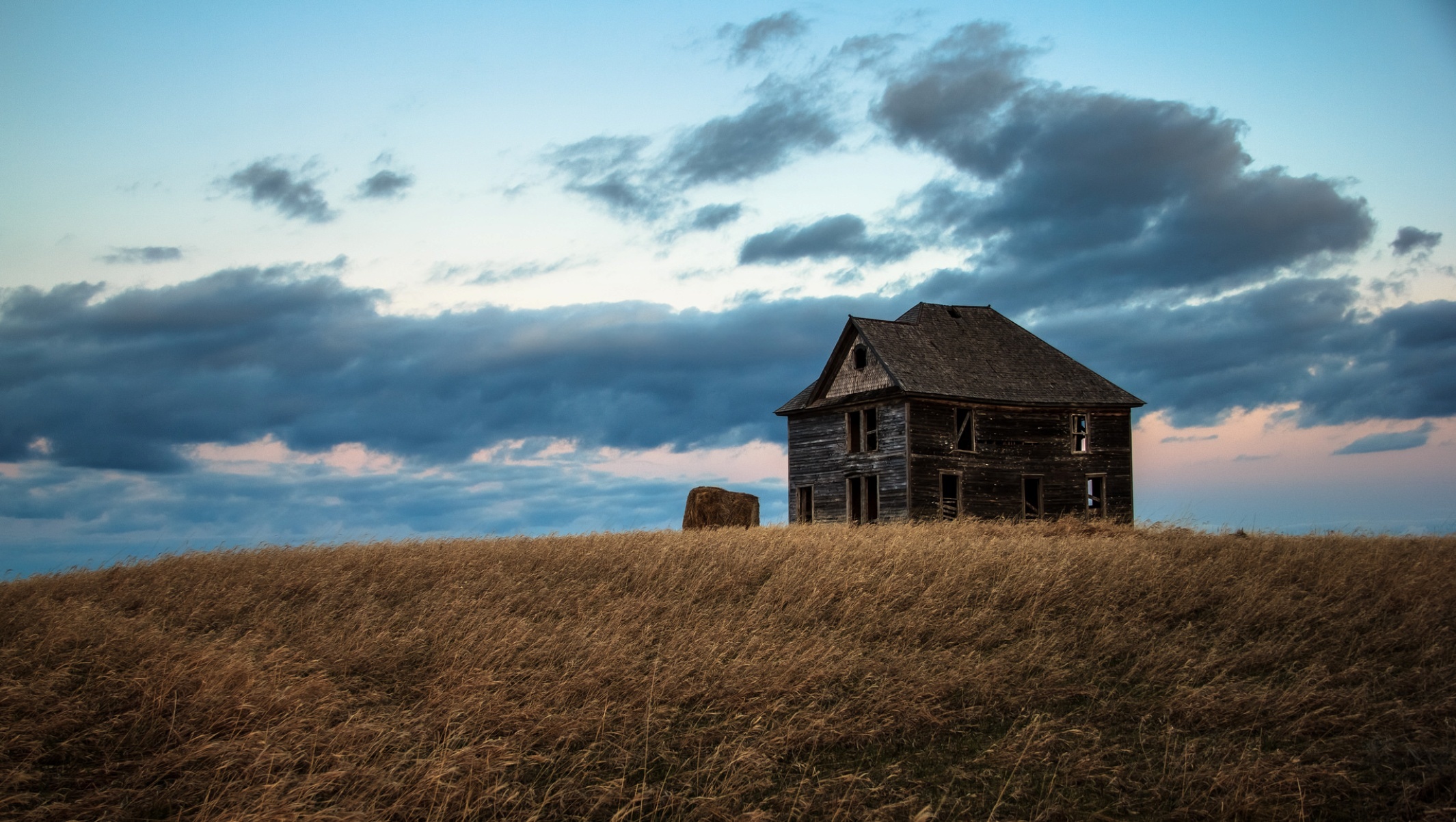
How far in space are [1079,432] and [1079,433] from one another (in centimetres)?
7

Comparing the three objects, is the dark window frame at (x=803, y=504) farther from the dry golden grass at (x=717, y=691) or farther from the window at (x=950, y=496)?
the dry golden grass at (x=717, y=691)

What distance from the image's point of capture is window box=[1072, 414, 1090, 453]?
98.9 ft

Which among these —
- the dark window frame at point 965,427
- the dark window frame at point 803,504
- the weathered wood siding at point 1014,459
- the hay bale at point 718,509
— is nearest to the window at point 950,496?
the weathered wood siding at point 1014,459

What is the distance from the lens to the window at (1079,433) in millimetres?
30139

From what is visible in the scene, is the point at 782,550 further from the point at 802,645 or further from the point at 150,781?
the point at 150,781

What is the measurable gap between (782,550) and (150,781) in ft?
33.2

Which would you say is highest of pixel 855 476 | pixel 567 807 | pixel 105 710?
pixel 855 476

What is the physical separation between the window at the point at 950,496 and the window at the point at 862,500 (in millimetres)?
1932

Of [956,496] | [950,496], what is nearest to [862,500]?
[950,496]

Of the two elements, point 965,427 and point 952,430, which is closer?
point 952,430

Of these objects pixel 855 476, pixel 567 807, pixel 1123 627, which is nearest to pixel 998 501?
pixel 855 476

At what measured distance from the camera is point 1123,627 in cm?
1178

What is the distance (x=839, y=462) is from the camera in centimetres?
2992

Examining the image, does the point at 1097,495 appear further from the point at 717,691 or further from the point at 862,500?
the point at 717,691
